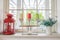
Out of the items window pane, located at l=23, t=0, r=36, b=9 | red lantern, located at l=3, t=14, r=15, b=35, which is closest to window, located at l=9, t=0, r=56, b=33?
window pane, located at l=23, t=0, r=36, b=9

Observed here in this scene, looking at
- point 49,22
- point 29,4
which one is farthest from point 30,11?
point 49,22

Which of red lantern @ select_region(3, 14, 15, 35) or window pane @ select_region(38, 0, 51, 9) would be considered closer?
red lantern @ select_region(3, 14, 15, 35)

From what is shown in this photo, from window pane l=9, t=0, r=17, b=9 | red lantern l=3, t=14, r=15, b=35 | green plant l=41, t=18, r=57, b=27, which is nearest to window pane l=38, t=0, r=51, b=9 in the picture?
green plant l=41, t=18, r=57, b=27

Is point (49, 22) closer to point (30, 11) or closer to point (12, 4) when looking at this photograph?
point (30, 11)

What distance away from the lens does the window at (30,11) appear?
2.69 m

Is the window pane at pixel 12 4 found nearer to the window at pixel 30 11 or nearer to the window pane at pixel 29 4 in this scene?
the window at pixel 30 11

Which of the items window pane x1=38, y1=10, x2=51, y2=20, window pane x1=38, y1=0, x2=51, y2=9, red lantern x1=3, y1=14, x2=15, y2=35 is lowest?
red lantern x1=3, y1=14, x2=15, y2=35

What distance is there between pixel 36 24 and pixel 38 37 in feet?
1.22

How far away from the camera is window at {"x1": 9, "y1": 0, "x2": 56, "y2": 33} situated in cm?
269

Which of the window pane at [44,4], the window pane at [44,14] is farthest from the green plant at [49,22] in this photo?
the window pane at [44,4]

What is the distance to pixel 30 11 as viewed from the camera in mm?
2715

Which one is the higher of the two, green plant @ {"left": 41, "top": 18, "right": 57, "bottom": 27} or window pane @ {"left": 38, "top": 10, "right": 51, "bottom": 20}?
window pane @ {"left": 38, "top": 10, "right": 51, "bottom": 20}

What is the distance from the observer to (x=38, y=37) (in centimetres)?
238

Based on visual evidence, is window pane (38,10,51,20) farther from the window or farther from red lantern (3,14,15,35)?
red lantern (3,14,15,35)
